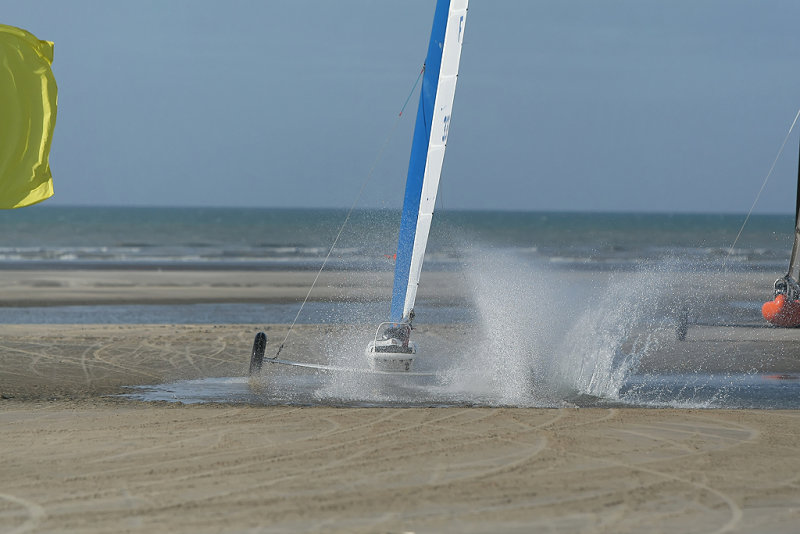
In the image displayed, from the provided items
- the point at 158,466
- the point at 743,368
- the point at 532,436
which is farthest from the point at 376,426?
the point at 743,368

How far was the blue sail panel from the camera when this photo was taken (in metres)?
12.3

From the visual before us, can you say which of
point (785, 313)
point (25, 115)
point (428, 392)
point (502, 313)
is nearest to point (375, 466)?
point (428, 392)

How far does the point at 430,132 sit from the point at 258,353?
351 cm

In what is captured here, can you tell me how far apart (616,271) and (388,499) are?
101 feet

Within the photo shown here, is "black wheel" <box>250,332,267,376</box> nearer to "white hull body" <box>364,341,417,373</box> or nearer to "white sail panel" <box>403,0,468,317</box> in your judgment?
"white hull body" <box>364,341,417,373</box>

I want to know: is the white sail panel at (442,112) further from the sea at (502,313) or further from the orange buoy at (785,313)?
the orange buoy at (785,313)

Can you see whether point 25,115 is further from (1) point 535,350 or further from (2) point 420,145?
(1) point 535,350

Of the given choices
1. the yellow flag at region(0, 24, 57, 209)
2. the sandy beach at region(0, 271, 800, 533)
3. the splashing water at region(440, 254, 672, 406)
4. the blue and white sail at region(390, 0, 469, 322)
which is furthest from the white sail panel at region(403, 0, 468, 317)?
the yellow flag at region(0, 24, 57, 209)

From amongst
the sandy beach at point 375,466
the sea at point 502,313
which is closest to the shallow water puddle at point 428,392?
the sea at point 502,313

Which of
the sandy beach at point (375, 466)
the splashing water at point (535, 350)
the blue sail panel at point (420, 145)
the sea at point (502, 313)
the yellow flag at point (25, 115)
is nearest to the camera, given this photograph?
the sandy beach at point (375, 466)

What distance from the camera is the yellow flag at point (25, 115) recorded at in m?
8.90

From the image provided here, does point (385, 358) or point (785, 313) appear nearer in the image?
point (385, 358)

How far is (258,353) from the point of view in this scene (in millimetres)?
12359

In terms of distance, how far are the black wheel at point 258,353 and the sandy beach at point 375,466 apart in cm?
85
